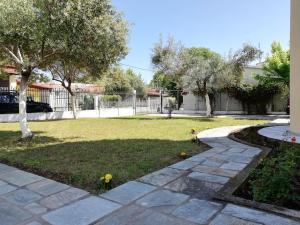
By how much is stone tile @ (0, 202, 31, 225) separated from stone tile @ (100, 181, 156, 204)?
1.03 metres

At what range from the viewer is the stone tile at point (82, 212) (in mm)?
3191

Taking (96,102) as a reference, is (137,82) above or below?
above

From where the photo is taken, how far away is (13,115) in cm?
1580

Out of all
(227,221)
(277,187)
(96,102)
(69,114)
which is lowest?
(227,221)

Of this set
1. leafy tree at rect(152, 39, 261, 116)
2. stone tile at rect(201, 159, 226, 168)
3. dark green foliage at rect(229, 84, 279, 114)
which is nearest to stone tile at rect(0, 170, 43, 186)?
stone tile at rect(201, 159, 226, 168)

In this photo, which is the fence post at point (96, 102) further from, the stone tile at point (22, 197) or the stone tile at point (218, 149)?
the stone tile at point (22, 197)

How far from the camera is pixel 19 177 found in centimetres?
484

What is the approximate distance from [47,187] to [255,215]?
2951mm

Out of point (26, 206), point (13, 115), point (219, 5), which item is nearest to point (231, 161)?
point (26, 206)

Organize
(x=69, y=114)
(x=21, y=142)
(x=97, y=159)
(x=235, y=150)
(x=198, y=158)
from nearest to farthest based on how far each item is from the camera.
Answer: (x=97, y=159) → (x=198, y=158) → (x=235, y=150) → (x=21, y=142) → (x=69, y=114)

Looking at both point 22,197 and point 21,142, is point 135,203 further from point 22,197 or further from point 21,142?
point 21,142

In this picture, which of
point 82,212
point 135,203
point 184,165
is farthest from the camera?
point 184,165

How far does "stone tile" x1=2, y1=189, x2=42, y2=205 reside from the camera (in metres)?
3.77

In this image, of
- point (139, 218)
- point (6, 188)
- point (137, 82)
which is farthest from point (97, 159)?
point (137, 82)
